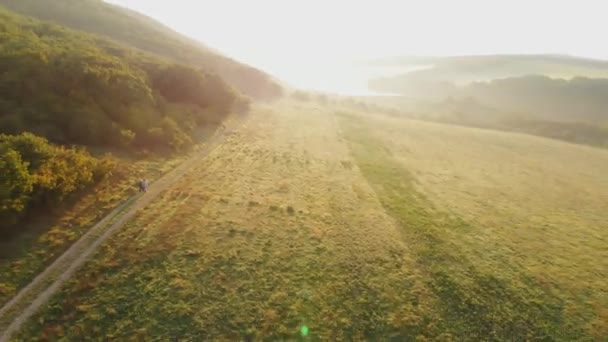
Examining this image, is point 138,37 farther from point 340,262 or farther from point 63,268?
point 340,262

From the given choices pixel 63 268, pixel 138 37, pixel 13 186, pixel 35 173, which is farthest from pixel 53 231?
pixel 138 37

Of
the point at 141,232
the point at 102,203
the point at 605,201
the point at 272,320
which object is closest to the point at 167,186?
the point at 102,203

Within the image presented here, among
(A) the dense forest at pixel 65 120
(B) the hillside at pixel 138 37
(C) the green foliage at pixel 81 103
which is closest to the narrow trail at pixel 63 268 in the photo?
(A) the dense forest at pixel 65 120

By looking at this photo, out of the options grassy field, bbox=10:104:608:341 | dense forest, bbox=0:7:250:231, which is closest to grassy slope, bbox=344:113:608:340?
grassy field, bbox=10:104:608:341

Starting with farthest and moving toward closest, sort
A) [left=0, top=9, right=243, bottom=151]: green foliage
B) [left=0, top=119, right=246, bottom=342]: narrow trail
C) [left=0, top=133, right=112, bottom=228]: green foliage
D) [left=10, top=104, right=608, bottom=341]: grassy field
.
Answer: [left=0, top=9, right=243, bottom=151]: green foliage, [left=0, top=133, right=112, bottom=228]: green foliage, [left=10, top=104, right=608, bottom=341]: grassy field, [left=0, top=119, right=246, bottom=342]: narrow trail

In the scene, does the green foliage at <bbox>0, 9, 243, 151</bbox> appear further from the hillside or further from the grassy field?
the hillside

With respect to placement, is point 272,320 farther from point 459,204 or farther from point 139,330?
point 459,204
